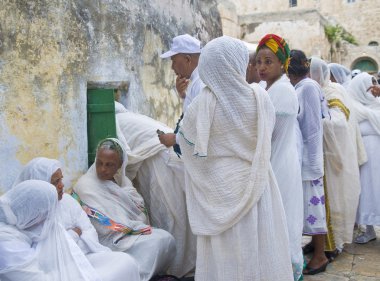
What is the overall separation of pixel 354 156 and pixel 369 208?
0.67 m

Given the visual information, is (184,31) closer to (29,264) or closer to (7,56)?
(7,56)

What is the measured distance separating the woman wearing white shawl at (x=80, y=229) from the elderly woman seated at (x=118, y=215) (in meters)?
0.26

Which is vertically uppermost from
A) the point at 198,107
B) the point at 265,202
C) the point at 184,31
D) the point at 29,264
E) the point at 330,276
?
the point at 184,31

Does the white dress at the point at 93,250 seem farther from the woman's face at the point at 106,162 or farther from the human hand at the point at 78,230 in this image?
the woman's face at the point at 106,162

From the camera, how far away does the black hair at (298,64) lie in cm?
438

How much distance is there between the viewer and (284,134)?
11.3ft

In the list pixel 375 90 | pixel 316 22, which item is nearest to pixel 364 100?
pixel 375 90

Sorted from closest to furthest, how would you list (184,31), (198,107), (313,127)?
(198,107)
(313,127)
(184,31)

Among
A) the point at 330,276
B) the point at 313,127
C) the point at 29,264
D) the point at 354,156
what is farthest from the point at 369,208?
the point at 29,264

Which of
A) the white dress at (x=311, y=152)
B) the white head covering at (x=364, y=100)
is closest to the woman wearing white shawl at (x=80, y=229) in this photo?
A: the white dress at (x=311, y=152)

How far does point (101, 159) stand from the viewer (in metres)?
3.69

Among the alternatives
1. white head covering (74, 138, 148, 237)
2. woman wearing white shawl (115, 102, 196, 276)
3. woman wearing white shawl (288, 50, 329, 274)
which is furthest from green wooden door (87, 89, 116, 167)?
woman wearing white shawl (288, 50, 329, 274)

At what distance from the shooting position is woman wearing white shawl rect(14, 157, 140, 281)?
300 cm

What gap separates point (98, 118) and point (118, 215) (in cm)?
109
